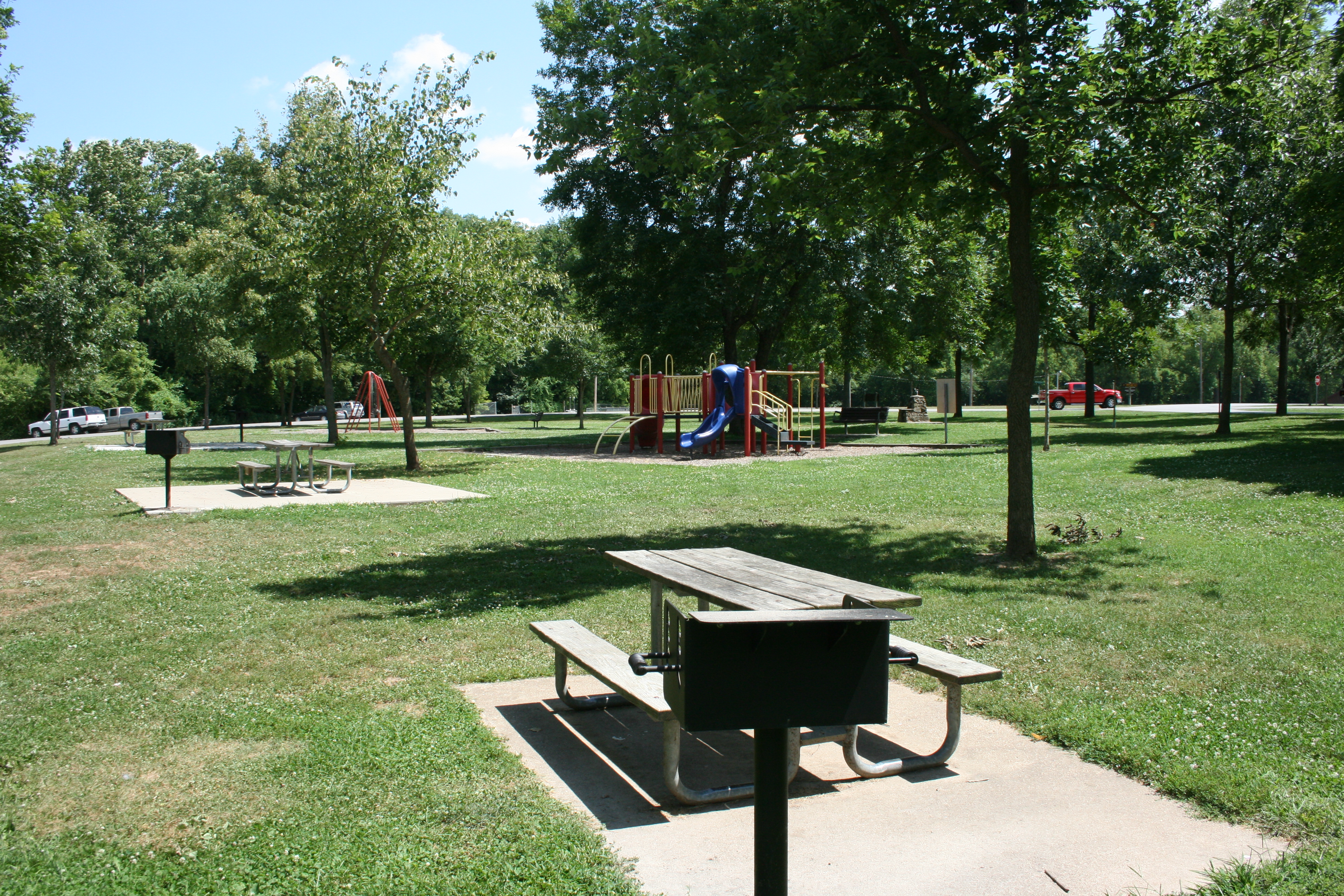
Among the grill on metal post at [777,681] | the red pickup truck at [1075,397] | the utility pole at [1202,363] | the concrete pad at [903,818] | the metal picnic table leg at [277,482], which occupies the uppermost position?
the utility pole at [1202,363]

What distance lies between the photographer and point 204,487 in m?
17.5

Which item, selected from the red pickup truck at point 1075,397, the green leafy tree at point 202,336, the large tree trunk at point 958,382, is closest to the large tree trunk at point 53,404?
the green leafy tree at point 202,336

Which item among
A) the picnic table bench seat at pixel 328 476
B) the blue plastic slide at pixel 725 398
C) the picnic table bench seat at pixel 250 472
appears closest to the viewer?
the picnic table bench seat at pixel 328 476

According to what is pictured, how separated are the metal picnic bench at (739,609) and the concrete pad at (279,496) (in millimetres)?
10024

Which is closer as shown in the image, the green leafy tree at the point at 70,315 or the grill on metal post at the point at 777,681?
the grill on metal post at the point at 777,681

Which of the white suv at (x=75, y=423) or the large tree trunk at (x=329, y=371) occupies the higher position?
the large tree trunk at (x=329, y=371)

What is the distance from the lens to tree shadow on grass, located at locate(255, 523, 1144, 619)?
806cm

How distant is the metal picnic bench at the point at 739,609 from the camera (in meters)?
3.96

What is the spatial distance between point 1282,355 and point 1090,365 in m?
8.18

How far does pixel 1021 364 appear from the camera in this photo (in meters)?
9.77

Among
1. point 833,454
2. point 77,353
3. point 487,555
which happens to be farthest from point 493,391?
point 487,555

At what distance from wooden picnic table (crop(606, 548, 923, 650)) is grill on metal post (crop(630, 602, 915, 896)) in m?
1.10

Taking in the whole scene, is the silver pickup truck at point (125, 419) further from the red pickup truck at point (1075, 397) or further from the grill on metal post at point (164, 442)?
the red pickup truck at point (1075, 397)

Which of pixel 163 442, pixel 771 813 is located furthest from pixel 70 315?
pixel 771 813
